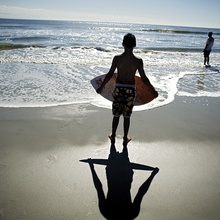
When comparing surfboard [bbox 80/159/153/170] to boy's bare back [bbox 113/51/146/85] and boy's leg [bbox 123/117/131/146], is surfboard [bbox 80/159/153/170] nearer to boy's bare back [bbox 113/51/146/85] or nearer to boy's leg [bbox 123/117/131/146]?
boy's leg [bbox 123/117/131/146]

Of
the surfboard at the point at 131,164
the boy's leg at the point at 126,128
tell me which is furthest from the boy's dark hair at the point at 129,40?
the surfboard at the point at 131,164

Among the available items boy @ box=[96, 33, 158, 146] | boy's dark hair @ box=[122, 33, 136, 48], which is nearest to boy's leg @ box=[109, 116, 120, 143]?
boy @ box=[96, 33, 158, 146]

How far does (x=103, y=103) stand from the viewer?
567 cm

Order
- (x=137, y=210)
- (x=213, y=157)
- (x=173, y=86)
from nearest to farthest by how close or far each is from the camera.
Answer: (x=137, y=210) → (x=213, y=157) → (x=173, y=86)

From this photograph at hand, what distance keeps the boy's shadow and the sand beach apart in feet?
0.22

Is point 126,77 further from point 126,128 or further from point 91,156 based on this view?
point 91,156

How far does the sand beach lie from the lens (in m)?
2.48

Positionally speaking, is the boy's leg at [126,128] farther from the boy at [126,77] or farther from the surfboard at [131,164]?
the surfboard at [131,164]

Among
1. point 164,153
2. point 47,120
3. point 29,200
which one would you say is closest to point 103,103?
point 47,120

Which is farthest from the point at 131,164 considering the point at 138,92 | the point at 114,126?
the point at 138,92

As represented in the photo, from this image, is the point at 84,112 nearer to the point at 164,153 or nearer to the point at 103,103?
the point at 103,103

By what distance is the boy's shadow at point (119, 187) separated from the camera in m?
2.43

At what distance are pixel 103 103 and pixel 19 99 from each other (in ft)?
6.85

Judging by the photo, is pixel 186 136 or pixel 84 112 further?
pixel 84 112
